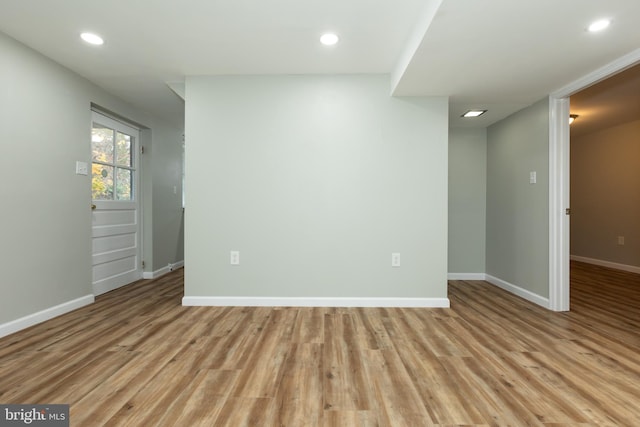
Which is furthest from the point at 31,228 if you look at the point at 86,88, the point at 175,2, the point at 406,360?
the point at 406,360

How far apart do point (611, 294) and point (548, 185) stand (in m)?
1.68

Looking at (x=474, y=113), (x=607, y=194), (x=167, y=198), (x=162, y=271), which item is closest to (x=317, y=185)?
(x=474, y=113)

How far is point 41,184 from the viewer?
2.55 m

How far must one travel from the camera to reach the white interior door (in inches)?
132

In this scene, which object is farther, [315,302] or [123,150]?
[123,150]

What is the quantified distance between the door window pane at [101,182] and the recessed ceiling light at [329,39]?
2.76 m

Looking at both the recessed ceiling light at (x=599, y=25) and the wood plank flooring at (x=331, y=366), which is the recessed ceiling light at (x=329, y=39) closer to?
the recessed ceiling light at (x=599, y=25)

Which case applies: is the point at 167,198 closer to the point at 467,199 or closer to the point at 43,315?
the point at 43,315

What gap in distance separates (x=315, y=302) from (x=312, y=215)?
853mm

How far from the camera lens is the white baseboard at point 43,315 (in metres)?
2.28

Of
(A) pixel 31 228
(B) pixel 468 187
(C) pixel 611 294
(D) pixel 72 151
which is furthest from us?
(B) pixel 468 187

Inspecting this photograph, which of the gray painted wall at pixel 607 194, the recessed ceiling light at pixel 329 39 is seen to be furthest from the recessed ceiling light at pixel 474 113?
the gray painted wall at pixel 607 194

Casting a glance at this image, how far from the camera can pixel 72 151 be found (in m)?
2.87

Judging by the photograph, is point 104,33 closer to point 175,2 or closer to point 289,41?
point 175,2
